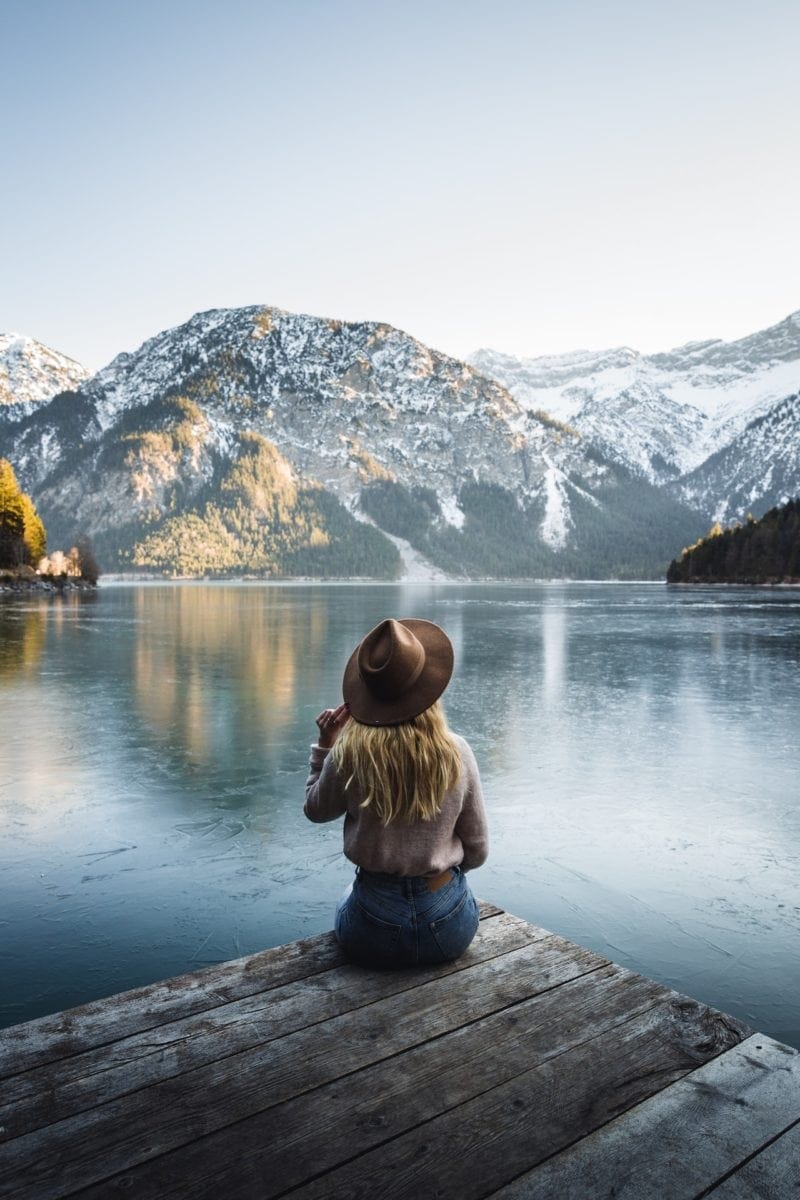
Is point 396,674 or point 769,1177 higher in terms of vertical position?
point 396,674

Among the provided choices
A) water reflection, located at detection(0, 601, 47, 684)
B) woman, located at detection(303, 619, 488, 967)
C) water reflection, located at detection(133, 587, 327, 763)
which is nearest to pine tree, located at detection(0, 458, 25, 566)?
water reflection, located at detection(0, 601, 47, 684)

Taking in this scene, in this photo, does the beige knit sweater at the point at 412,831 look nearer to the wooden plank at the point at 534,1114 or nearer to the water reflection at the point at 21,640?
the wooden plank at the point at 534,1114

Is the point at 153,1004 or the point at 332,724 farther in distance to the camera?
the point at 332,724

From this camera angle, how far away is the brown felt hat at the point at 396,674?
420cm

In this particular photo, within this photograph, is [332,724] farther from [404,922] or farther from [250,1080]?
[250,1080]

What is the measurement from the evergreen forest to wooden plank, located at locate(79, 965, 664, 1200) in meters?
137

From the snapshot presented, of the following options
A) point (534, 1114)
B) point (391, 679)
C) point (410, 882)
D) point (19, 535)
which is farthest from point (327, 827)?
point (19, 535)

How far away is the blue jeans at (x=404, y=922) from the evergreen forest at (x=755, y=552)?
13687cm

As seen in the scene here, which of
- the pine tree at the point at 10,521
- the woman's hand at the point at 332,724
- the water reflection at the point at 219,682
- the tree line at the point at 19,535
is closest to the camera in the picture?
the woman's hand at the point at 332,724

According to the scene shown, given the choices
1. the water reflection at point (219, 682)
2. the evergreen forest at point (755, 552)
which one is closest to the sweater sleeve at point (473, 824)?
the water reflection at point (219, 682)

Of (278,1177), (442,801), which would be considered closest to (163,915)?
(442,801)

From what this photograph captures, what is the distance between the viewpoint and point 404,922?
15.0 feet

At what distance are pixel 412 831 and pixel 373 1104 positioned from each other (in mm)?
1355

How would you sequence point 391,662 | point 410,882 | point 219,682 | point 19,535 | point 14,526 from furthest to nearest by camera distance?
1. point 19,535
2. point 14,526
3. point 219,682
4. point 410,882
5. point 391,662
